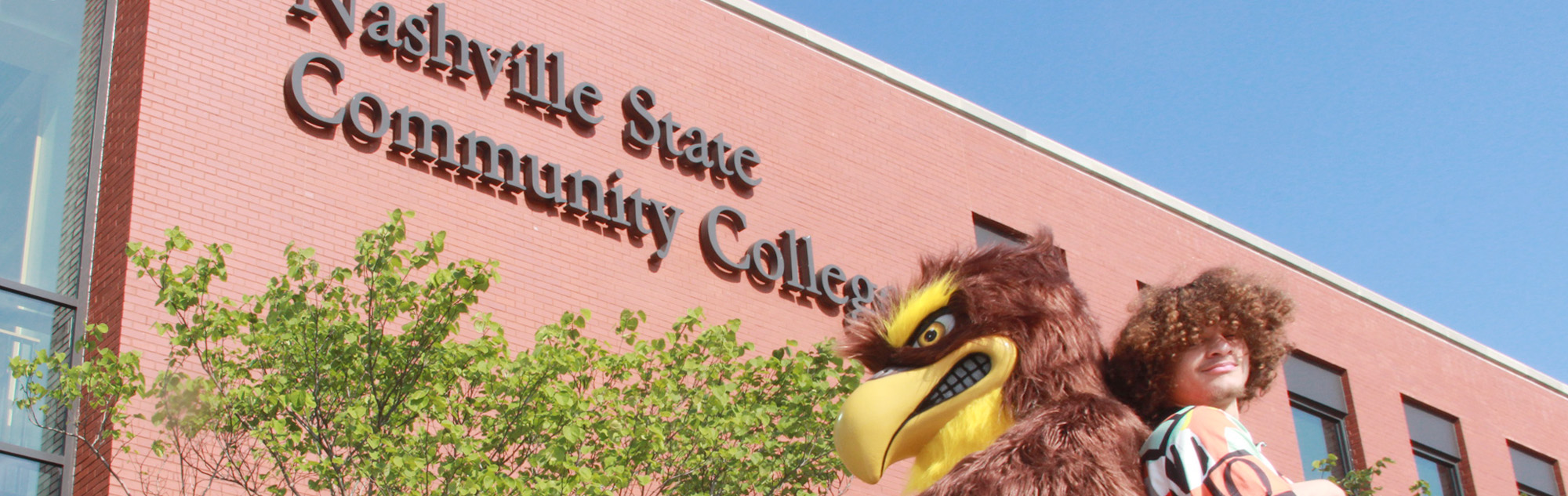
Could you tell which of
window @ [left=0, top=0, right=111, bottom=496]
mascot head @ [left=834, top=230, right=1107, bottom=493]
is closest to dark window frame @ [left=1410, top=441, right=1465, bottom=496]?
window @ [left=0, top=0, right=111, bottom=496]

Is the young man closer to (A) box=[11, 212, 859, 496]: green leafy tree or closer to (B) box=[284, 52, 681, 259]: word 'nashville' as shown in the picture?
(A) box=[11, 212, 859, 496]: green leafy tree

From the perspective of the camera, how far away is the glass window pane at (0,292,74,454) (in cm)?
956

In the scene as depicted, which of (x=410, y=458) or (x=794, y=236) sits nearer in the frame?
(x=410, y=458)

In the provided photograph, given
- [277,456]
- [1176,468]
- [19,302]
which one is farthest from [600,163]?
[1176,468]

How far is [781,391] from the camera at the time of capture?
29.4 ft

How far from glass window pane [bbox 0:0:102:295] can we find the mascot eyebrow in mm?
7703

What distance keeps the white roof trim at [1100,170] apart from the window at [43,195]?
19.8 ft

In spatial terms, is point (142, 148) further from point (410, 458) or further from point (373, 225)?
point (410, 458)

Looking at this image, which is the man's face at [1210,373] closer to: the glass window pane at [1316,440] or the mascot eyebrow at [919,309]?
the mascot eyebrow at [919,309]

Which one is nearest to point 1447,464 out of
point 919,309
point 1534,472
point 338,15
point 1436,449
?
point 1436,449

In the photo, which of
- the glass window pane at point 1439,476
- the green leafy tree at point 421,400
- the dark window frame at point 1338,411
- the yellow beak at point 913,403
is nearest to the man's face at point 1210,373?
the yellow beak at point 913,403

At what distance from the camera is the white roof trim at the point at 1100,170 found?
50.9 ft

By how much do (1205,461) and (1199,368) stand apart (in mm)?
462

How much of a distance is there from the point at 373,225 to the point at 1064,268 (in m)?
7.85
